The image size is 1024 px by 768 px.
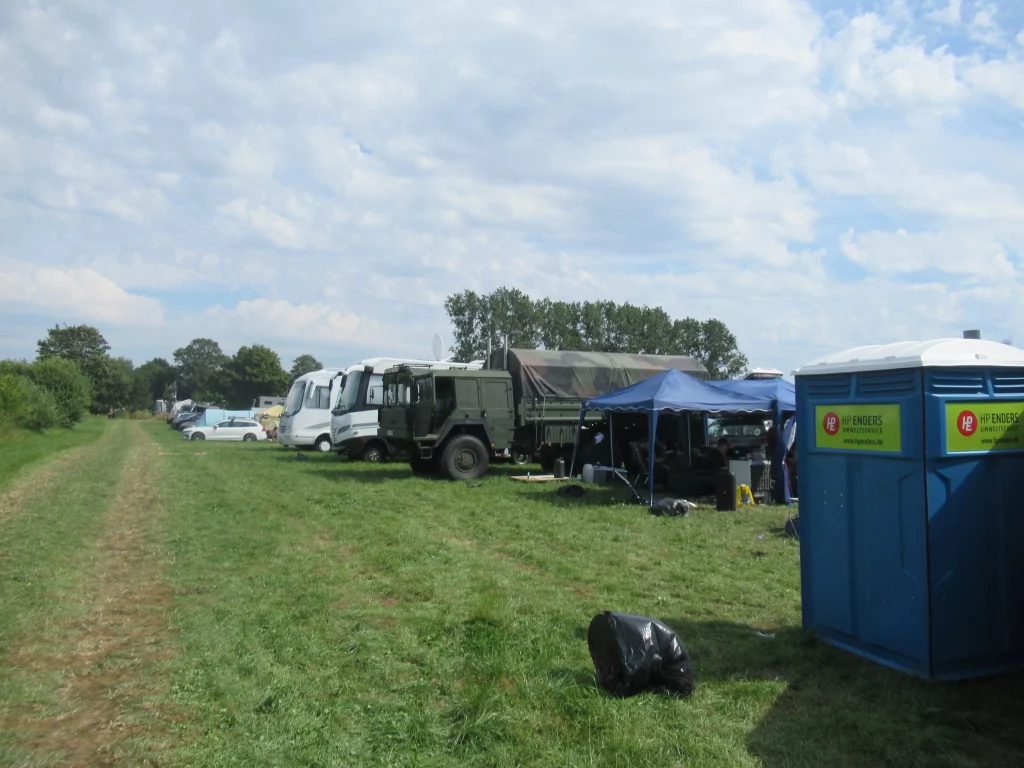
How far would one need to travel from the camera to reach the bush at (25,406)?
30.5m

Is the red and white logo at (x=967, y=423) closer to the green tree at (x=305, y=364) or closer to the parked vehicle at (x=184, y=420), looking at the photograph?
the parked vehicle at (x=184, y=420)

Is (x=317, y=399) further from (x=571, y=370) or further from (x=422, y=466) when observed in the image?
(x=571, y=370)

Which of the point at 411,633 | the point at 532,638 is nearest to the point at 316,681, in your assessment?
the point at 411,633

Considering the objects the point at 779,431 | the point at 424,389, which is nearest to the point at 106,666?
the point at 779,431

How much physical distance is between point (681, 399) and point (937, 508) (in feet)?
27.4

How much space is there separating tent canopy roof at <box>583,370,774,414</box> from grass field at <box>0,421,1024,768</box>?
2.59m

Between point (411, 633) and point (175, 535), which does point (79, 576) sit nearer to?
point (175, 535)

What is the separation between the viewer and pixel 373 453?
71.7 feet

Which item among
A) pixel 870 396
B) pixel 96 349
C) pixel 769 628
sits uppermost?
pixel 96 349

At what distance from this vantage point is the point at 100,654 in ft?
17.0

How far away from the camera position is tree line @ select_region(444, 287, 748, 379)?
6072 cm

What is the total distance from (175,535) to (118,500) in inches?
168

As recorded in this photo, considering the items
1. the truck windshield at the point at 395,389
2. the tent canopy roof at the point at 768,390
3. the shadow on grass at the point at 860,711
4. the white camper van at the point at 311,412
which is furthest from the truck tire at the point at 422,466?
the shadow on grass at the point at 860,711

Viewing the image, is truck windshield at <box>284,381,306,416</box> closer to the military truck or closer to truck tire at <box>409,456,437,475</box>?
the military truck
